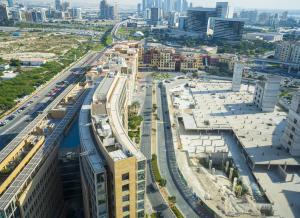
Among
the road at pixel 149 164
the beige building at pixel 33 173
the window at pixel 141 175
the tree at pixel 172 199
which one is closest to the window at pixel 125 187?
the window at pixel 141 175

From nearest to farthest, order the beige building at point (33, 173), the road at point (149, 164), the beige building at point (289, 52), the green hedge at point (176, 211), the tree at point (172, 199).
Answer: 1. the beige building at point (33, 173)
2. the green hedge at point (176, 211)
3. the road at point (149, 164)
4. the tree at point (172, 199)
5. the beige building at point (289, 52)

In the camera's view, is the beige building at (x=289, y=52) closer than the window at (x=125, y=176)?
No

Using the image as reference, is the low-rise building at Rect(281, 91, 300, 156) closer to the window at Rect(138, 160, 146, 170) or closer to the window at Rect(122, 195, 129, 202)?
the window at Rect(138, 160, 146, 170)

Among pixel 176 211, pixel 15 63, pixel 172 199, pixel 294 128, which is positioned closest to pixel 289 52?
pixel 294 128

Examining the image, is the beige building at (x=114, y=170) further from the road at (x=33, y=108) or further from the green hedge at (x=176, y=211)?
the road at (x=33, y=108)

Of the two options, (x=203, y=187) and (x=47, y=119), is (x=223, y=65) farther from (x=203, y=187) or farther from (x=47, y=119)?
(x=47, y=119)

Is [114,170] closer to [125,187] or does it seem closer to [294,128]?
[125,187]

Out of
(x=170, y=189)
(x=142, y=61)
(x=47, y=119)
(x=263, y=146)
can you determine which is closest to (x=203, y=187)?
(x=170, y=189)
